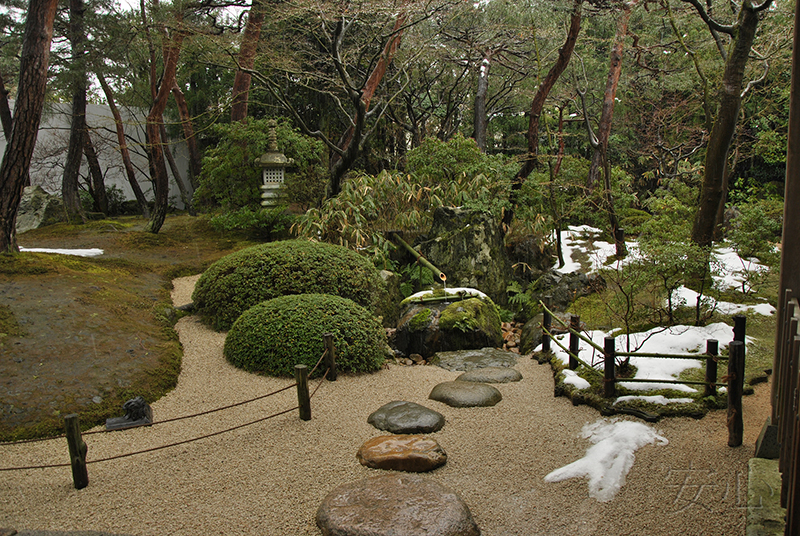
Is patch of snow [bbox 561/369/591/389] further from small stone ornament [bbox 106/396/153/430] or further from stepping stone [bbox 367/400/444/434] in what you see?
small stone ornament [bbox 106/396/153/430]

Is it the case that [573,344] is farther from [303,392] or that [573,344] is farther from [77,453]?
[77,453]

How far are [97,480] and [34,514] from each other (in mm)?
390

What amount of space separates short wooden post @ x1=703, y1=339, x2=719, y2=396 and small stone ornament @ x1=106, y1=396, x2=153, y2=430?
406 cm

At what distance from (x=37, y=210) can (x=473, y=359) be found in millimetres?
11651

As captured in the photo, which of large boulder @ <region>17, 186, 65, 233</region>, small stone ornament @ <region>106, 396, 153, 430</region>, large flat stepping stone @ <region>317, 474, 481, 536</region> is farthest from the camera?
large boulder @ <region>17, 186, 65, 233</region>

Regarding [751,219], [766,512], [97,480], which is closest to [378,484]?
[97,480]

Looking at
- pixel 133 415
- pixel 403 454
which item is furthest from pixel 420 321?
pixel 133 415

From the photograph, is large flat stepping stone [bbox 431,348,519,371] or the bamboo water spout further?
the bamboo water spout

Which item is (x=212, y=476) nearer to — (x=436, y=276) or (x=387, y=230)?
(x=436, y=276)

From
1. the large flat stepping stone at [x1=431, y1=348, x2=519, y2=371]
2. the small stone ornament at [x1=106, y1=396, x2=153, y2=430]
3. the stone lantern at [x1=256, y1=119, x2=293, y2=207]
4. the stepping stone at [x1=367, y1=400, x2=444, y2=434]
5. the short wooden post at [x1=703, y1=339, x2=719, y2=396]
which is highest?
the stone lantern at [x1=256, y1=119, x2=293, y2=207]

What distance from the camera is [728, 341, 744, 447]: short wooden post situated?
3.47 m

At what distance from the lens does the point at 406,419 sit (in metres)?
4.22

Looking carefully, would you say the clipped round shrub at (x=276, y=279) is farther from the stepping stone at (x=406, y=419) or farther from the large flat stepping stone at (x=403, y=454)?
the large flat stepping stone at (x=403, y=454)

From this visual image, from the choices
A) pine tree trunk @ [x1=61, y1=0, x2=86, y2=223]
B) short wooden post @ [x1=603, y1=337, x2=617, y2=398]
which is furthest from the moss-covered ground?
pine tree trunk @ [x1=61, y1=0, x2=86, y2=223]
